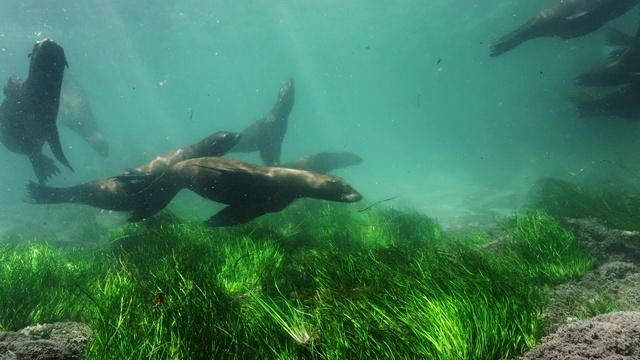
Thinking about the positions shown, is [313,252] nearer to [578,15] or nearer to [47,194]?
[47,194]

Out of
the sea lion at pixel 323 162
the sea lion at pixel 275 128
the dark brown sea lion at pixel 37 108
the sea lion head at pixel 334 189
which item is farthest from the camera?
the sea lion at pixel 275 128

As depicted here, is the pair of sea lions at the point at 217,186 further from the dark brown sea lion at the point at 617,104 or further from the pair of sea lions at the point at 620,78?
the dark brown sea lion at the point at 617,104

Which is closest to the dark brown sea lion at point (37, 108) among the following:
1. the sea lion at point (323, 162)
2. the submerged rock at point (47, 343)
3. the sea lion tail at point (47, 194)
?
the sea lion tail at point (47, 194)

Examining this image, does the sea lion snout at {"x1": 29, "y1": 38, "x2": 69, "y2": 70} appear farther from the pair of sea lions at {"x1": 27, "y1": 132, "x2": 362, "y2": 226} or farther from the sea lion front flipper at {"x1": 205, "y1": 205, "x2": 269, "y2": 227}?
the sea lion front flipper at {"x1": 205, "y1": 205, "x2": 269, "y2": 227}

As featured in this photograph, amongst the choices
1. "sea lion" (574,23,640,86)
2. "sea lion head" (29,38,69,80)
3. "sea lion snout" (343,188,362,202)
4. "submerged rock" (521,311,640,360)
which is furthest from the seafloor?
"sea lion" (574,23,640,86)

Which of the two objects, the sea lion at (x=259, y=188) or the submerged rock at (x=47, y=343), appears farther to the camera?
the sea lion at (x=259, y=188)

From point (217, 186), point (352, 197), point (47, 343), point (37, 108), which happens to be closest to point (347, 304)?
point (47, 343)

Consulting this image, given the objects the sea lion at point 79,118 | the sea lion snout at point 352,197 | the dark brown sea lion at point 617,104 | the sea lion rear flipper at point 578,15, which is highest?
the sea lion at point 79,118

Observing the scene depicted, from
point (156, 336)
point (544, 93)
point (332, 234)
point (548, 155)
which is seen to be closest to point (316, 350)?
point (156, 336)

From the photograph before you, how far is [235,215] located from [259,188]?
0.60 metres

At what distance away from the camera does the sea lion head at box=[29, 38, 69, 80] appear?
6.13 metres

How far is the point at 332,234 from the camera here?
702 centimetres

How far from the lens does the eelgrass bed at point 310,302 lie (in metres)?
2.00

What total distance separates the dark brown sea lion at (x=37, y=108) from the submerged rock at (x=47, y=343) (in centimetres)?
545
